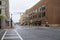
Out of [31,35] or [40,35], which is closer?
[40,35]

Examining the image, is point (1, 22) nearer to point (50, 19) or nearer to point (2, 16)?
point (2, 16)

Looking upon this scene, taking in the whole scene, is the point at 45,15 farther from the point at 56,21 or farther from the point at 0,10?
the point at 0,10

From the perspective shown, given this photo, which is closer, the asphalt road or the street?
the asphalt road

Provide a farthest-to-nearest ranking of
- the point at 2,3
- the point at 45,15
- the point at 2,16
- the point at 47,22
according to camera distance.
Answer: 1. the point at 45,15
2. the point at 47,22
3. the point at 2,3
4. the point at 2,16

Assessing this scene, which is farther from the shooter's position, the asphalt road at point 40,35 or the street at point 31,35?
the street at point 31,35

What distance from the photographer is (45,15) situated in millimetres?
106312

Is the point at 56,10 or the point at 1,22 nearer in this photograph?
the point at 1,22

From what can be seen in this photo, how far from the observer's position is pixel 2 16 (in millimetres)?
78312

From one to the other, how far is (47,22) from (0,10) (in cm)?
2573

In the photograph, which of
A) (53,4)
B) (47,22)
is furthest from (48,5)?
(47,22)

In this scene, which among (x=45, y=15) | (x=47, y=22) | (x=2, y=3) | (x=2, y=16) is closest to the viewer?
(x=2, y=16)

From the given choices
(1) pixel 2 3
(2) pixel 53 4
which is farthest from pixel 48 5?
(1) pixel 2 3

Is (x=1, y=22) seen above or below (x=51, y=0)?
below

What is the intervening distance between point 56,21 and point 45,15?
8.78m
